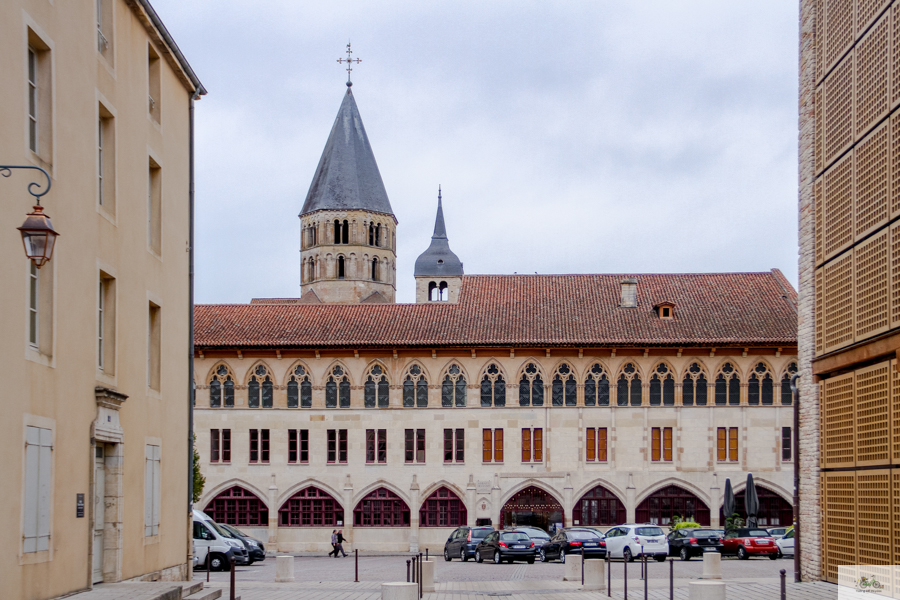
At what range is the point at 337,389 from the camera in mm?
54719

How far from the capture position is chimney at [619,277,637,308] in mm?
57094

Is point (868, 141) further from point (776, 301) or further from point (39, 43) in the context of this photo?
point (776, 301)

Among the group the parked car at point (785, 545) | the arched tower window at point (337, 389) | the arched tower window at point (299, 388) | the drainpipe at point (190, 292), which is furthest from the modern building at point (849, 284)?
the arched tower window at point (299, 388)

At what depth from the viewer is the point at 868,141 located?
21.7m

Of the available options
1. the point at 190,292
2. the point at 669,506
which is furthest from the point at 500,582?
the point at 669,506

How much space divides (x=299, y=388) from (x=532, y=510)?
12112 mm

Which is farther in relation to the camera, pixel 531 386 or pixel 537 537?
pixel 531 386

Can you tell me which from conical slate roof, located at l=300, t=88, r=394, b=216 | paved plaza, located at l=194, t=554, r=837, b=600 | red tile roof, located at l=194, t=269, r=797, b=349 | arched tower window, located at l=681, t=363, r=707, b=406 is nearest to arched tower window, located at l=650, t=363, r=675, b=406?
arched tower window, located at l=681, t=363, r=707, b=406

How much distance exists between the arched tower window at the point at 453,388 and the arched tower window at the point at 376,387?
265cm

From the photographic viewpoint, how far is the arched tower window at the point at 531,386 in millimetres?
54250

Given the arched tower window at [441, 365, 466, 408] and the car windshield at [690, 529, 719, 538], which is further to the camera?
the arched tower window at [441, 365, 466, 408]

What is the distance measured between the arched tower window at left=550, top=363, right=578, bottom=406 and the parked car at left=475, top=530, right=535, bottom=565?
1375cm

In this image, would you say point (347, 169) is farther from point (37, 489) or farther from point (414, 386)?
point (37, 489)

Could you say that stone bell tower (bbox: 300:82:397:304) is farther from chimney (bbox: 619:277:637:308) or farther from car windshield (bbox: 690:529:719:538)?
car windshield (bbox: 690:529:719:538)
